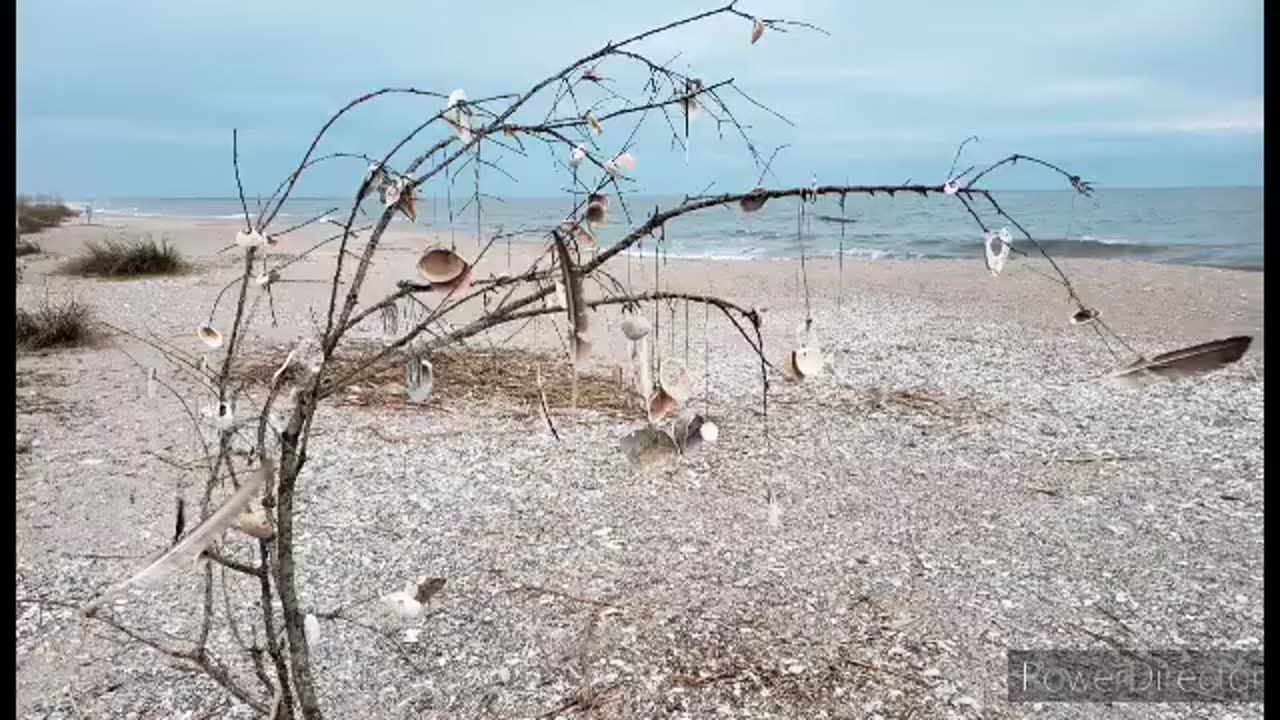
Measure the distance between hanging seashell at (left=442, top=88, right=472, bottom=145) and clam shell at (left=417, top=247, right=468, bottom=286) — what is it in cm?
27

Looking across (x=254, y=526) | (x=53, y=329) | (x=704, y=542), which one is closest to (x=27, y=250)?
(x=53, y=329)

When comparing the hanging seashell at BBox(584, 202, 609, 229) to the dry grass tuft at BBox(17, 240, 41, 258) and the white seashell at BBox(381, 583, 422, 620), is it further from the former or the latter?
the dry grass tuft at BBox(17, 240, 41, 258)

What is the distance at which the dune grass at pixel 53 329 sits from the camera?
650 cm

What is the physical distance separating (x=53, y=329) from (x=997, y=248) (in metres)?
6.88

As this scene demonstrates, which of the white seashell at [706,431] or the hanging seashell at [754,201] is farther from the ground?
the hanging seashell at [754,201]

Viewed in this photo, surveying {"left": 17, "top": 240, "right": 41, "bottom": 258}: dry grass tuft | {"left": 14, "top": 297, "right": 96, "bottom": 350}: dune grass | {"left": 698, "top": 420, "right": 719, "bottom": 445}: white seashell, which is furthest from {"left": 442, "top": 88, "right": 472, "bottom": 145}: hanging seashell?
{"left": 17, "top": 240, "right": 41, "bottom": 258}: dry grass tuft

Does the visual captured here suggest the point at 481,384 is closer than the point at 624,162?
No

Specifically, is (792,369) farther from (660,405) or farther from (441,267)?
(441,267)

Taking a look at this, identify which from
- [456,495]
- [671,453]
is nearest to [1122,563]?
[456,495]

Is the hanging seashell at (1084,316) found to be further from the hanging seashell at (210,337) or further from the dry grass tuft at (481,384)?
the dry grass tuft at (481,384)

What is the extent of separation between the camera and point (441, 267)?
47.3 inches

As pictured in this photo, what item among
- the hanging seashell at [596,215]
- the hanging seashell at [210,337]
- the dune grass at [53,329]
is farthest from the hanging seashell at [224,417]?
the dune grass at [53,329]

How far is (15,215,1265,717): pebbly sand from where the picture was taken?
261 centimetres

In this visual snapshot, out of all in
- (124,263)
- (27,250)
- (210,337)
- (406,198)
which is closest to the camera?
(406,198)
